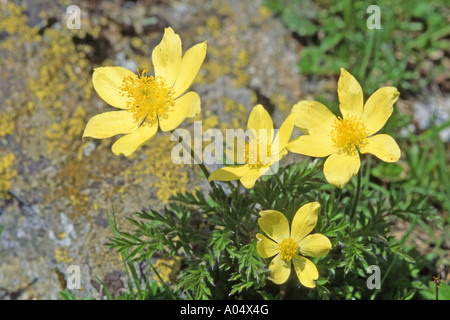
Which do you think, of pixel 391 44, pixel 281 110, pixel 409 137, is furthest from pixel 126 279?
pixel 391 44

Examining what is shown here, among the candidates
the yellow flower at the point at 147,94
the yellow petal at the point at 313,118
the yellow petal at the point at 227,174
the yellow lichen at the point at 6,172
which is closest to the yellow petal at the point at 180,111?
the yellow flower at the point at 147,94

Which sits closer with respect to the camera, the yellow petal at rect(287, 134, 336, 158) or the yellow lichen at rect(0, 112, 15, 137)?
Result: the yellow petal at rect(287, 134, 336, 158)

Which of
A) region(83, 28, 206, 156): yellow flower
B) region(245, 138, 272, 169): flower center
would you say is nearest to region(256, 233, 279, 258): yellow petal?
region(245, 138, 272, 169): flower center

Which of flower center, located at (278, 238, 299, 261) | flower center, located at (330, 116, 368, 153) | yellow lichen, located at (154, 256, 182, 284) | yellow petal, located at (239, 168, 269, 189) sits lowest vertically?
yellow lichen, located at (154, 256, 182, 284)

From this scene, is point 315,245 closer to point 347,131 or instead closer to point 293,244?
point 293,244

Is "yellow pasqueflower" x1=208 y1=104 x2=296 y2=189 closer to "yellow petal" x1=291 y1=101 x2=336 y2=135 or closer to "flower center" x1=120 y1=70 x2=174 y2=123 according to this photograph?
"yellow petal" x1=291 y1=101 x2=336 y2=135
